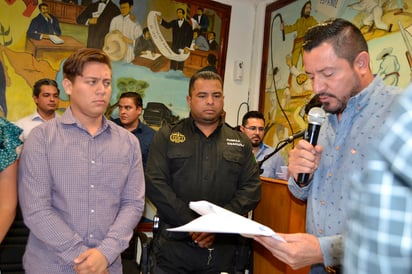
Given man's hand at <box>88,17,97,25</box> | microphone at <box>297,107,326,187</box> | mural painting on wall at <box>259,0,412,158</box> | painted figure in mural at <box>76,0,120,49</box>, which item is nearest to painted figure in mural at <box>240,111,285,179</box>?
mural painting on wall at <box>259,0,412,158</box>

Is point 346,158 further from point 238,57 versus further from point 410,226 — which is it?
point 238,57

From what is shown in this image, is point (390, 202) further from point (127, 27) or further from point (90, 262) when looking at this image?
point (127, 27)

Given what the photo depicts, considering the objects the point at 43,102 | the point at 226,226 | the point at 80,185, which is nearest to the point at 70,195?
the point at 80,185

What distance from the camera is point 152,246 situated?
7.90ft

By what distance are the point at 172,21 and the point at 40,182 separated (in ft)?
11.1

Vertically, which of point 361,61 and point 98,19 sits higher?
point 98,19

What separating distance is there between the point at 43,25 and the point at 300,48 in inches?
111

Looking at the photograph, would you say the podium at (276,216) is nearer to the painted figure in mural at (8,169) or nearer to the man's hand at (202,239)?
the man's hand at (202,239)

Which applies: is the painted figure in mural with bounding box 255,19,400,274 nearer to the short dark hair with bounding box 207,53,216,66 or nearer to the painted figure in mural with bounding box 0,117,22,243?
the painted figure in mural with bounding box 0,117,22,243

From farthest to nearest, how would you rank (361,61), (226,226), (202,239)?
(202,239)
(361,61)
(226,226)

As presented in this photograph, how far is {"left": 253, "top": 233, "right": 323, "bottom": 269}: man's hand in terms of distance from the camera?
1179mm

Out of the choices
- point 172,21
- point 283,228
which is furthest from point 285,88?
point 283,228

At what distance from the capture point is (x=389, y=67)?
321cm

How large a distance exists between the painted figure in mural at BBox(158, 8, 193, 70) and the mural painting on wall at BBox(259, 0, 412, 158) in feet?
3.37
